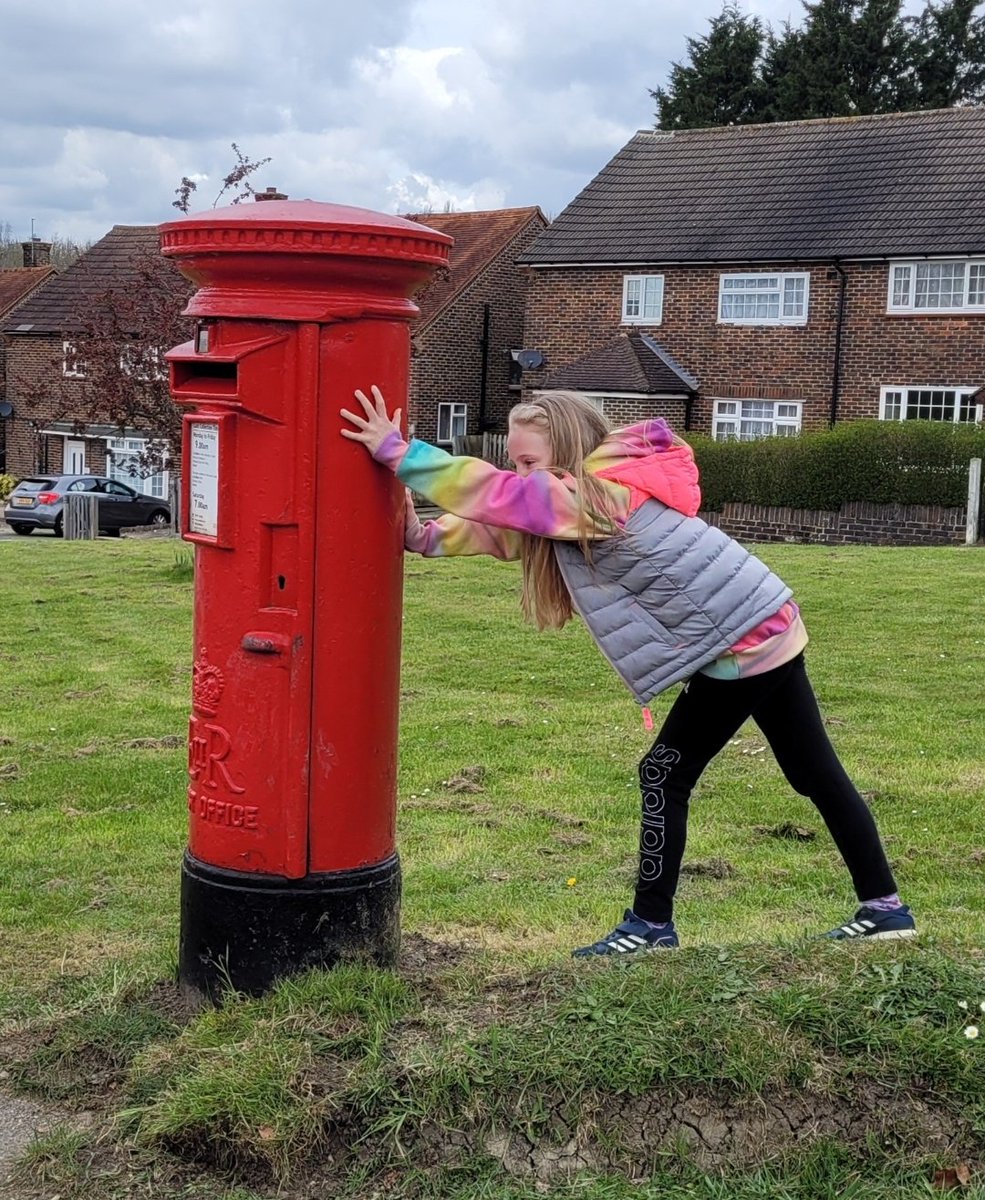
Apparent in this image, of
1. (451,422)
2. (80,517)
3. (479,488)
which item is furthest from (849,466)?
(479,488)

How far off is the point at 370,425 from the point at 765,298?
88.7 feet

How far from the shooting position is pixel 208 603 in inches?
146

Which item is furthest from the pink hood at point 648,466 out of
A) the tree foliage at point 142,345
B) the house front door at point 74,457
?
the house front door at point 74,457

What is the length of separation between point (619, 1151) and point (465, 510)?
1534 millimetres

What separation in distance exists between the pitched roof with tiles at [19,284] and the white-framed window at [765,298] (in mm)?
24031

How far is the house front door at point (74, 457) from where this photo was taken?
40750 millimetres

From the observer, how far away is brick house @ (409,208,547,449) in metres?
34.7

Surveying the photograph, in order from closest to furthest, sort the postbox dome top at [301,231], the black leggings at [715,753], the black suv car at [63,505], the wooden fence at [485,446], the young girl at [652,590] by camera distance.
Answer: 1. the postbox dome top at [301,231]
2. the young girl at [652,590]
3. the black leggings at [715,753]
4. the black suv car at [63,505]
5. the wooden fence at [485,446]

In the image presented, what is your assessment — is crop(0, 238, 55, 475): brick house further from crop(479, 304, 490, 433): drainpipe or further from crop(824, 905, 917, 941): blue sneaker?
crop(824, 905, 917, 941): blue sneaker

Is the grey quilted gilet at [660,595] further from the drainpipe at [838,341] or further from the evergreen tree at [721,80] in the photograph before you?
the evergreen tree at [721,80]

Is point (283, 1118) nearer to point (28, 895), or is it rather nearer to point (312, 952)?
point (312, 952)

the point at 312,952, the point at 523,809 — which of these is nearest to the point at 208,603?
the point at 312,952

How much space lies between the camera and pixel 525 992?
3.56 meters

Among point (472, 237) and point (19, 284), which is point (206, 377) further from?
point (19, 284)
